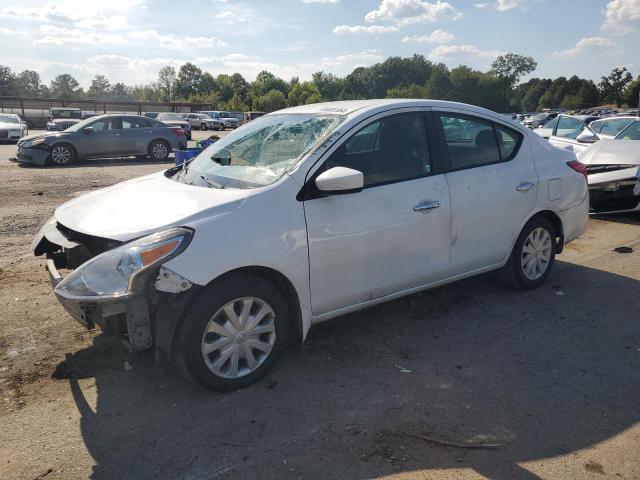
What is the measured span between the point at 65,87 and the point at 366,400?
158166mm

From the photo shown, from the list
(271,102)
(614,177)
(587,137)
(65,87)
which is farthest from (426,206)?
(65,87)

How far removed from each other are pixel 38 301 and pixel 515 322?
408 cm

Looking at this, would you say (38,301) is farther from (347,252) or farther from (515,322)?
(515,322)

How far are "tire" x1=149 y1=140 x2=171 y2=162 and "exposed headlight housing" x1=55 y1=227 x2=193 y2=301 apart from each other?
15286 mm

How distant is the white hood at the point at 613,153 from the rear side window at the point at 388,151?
213 inches

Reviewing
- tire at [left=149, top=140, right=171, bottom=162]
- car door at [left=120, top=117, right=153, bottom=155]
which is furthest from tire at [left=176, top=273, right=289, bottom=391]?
tire at [left=149, top=140, right=171, bottom=162]

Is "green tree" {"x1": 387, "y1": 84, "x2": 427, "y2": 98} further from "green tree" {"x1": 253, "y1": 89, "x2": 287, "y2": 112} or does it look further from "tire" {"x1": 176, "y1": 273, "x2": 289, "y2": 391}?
"green tree" {"x1": 253, "y1": 89, "x2": 287, "y2": 112}

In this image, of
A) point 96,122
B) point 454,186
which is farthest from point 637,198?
point 96,122

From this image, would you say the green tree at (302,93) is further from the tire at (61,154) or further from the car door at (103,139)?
the tire at (61,154)

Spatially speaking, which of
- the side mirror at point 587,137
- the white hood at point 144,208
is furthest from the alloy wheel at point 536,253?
the side mirror at point 587,137

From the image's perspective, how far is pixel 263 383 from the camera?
3512 millimetres

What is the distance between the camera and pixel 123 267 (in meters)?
3.07

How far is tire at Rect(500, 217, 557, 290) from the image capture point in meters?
4.96

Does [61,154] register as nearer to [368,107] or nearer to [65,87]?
[368,107]
